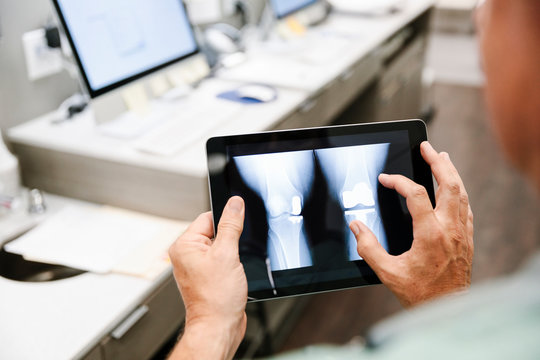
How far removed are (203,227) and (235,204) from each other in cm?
7

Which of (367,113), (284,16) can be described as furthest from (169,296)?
(367,113)

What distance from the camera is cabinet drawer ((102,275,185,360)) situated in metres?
0.95

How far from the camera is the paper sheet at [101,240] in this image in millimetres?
1090

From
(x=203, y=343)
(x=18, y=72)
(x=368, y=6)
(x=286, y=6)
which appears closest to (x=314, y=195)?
(x=203, y=343)

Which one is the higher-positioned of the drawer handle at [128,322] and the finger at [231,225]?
the finger at [231,225]

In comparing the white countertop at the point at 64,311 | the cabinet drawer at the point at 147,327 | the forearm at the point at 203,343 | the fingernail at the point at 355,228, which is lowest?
the cabinet drawer at the point at 147,327

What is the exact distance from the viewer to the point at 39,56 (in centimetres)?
149

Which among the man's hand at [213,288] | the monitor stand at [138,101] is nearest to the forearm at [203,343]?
the man's hand at [213,288]

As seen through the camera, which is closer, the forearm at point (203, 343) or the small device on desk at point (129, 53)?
the forearm at point (203, 343)

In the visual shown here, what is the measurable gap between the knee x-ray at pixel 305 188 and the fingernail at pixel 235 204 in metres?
0.03

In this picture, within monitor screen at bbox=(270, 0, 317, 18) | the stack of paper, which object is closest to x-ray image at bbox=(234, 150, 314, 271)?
monitor screen at bbox=(270, 0, 317, 18)

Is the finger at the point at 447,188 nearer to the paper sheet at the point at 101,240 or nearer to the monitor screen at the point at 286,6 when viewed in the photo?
the paper sheet at the point at 101,240

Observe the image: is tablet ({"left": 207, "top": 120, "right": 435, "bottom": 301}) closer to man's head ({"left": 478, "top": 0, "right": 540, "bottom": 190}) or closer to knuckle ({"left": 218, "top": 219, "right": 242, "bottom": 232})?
knuckle ({"left": 218, "top": 219, "right": 242, "bottom": 232})

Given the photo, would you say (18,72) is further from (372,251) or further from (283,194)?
Result: (372,251)
